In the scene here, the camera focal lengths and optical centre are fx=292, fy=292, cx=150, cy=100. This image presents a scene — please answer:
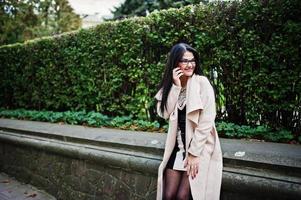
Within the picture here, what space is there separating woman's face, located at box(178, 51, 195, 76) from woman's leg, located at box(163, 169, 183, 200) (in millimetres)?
949

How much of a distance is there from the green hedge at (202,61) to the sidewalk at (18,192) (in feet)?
6.64

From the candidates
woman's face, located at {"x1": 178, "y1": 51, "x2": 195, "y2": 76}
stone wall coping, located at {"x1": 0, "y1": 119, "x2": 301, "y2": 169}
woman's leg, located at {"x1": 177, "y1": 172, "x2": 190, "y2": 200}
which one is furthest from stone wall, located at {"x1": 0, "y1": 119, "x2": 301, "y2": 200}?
woman's face, located at {"x1": 178, "y1": 51, "x2": 195, "y2": 76}

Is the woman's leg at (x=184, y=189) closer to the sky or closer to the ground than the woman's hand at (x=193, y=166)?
closer to the ground

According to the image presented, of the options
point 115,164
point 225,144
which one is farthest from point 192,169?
point 115,164

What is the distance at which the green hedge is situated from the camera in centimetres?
379

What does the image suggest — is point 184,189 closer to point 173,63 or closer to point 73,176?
point 173,63

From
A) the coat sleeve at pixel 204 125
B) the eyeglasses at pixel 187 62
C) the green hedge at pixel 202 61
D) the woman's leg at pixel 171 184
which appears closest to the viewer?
the coat sleeve at pixel 204 125

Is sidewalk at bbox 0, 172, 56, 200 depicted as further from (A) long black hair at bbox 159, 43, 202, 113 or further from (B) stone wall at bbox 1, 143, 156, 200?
(A) long black hair at bbox 159, 43, 202, 113

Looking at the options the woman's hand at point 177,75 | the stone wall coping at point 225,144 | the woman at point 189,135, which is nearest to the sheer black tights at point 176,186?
the woman at point 189,135

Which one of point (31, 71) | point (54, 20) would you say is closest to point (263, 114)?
point (31, 71)

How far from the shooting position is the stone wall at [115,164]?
2.71m

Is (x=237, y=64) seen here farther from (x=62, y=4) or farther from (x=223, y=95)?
(x=62, y=4)

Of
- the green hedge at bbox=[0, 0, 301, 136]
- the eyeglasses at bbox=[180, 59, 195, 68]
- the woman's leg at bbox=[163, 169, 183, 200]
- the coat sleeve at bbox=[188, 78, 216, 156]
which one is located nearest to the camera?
the coat sleeve at bbox=[188, 78, 216, 156]

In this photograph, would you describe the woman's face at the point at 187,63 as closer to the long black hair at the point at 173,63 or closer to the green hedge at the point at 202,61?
the long black hair at the point at 173,63
